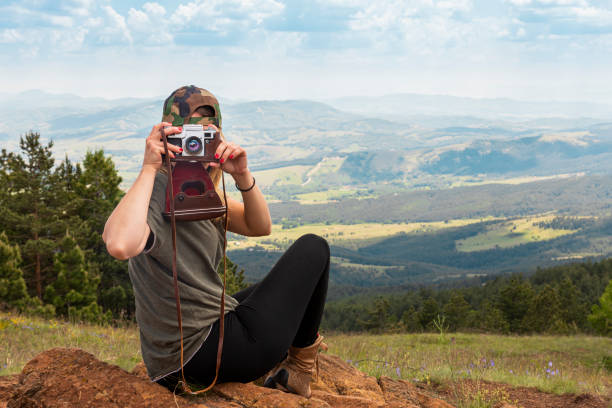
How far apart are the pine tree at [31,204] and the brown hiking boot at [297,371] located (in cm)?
2000

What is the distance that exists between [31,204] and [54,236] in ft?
5.83

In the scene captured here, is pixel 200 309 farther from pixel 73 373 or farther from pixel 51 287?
pixel 51 287

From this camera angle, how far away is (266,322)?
3045 mm

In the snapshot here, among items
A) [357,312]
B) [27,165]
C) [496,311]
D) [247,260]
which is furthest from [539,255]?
[27,165]

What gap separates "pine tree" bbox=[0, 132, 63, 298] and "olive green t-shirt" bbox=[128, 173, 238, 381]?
20.3m

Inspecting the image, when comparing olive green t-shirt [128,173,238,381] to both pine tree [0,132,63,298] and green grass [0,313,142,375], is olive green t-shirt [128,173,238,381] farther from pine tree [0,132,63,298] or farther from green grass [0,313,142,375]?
pine tree [0,132,63,298]

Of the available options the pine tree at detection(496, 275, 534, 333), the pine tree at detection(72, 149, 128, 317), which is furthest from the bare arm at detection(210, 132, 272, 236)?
the pine tree at detection(496, 275, 534, 333)

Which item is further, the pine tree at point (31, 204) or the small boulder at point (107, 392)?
the pine tree at point (31, 204)

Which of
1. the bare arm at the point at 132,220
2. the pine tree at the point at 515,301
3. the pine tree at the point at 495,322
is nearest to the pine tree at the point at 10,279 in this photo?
the bare arm at the point at 132,220

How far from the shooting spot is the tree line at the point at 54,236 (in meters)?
18.2

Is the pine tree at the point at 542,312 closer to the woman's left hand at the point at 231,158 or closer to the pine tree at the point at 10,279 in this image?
the pine tree at the point at 10,279

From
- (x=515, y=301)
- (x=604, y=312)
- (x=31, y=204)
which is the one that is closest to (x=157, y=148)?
(x=604, y=312)

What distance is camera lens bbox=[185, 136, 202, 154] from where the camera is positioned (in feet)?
8.83

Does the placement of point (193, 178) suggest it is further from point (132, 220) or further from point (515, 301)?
point (515, 301)
